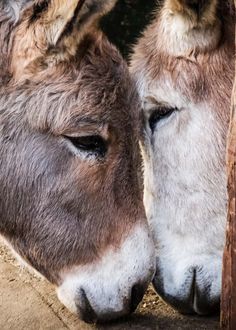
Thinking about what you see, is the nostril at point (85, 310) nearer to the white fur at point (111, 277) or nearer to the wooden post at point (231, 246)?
the white fur at point (111, 277)

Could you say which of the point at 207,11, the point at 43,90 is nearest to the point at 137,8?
the point at 207,11

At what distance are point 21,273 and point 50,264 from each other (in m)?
0.99

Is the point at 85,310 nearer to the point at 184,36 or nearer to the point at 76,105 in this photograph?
the point at 76,105

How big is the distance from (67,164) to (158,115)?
2.52 ft

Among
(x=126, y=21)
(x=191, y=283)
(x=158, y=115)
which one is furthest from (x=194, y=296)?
(x=126, y=21)

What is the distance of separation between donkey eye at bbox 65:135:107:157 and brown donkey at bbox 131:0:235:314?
539 millimetres

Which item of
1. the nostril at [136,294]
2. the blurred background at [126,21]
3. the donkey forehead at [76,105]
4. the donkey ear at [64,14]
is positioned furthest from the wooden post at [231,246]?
the blurred background at [126,21]

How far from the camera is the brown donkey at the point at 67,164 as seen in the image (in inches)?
145

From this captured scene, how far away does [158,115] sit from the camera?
425 centimetres

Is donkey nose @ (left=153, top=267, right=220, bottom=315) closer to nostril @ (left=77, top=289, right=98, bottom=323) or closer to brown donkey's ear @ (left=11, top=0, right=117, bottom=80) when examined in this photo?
nostril @ (left=77, top=289, right=98, bottom=323)

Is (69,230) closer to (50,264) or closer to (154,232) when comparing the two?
(50,264)

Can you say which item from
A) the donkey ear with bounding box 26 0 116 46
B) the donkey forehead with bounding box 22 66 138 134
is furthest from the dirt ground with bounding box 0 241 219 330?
the donkey ear with bounding box 26 0 116 46

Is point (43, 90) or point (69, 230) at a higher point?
point (43, 90)

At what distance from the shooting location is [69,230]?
12.2 ft
